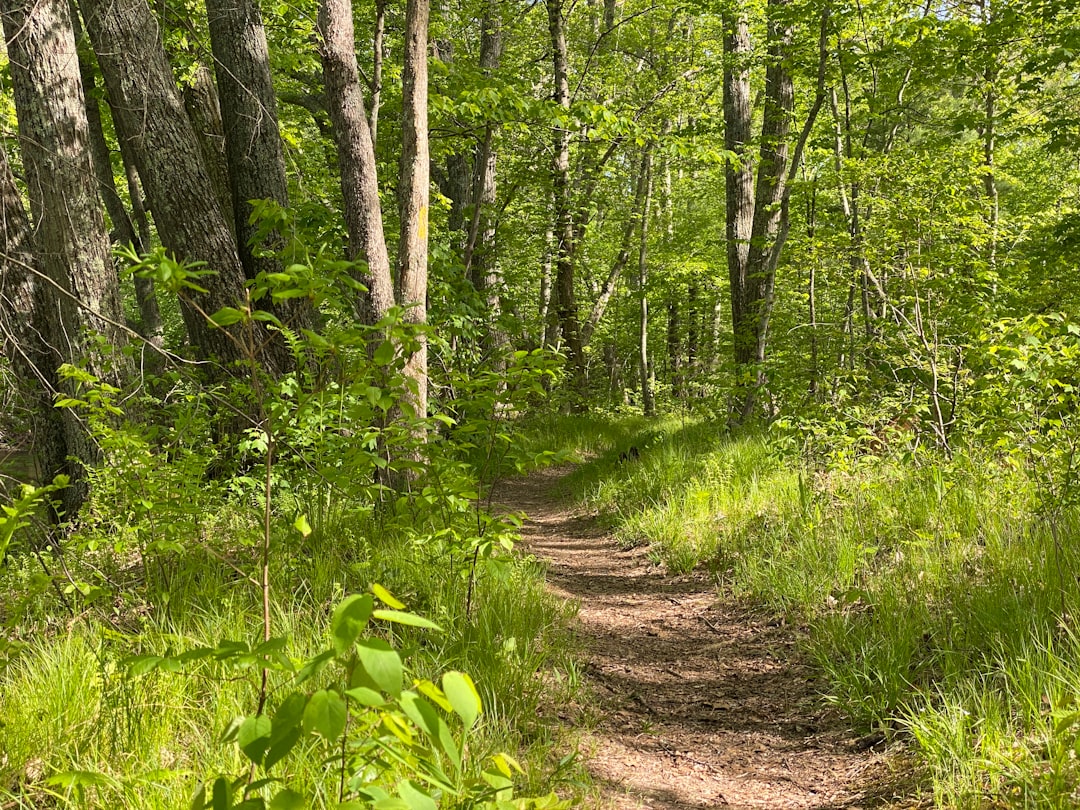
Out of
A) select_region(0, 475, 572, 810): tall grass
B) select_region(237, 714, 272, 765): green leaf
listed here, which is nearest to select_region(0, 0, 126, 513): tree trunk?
select_region(0, 475, 572, 810): tall grass

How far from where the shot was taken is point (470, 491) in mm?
3346

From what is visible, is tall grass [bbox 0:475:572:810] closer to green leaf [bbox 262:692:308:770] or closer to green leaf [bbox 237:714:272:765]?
green leaf [bbox 237:714:272:765]

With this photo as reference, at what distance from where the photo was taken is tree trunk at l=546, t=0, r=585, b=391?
10.6 meters

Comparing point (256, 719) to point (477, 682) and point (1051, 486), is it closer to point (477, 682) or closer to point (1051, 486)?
point (477, 682)

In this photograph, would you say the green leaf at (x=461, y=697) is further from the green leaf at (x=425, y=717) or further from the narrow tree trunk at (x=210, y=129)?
the narrow tree trunk at (x=210, y=129)

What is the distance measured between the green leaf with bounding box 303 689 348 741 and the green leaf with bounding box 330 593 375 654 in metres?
0.11

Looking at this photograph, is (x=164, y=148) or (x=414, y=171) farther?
(x=164, y=148)

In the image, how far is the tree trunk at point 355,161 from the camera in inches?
212

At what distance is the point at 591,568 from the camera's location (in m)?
5.73

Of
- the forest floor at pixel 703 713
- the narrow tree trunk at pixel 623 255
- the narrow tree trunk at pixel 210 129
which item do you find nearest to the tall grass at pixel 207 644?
the forest floor at pixel 703 713

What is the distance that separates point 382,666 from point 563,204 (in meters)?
10.5

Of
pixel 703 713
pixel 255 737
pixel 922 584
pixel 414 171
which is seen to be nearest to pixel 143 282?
pixel 414 171

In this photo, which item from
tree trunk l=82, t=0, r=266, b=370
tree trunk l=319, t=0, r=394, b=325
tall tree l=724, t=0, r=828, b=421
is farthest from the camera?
tall tree l=724, t=0, r=828, b=421

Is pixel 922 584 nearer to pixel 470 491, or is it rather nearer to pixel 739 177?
pixel 470 491
